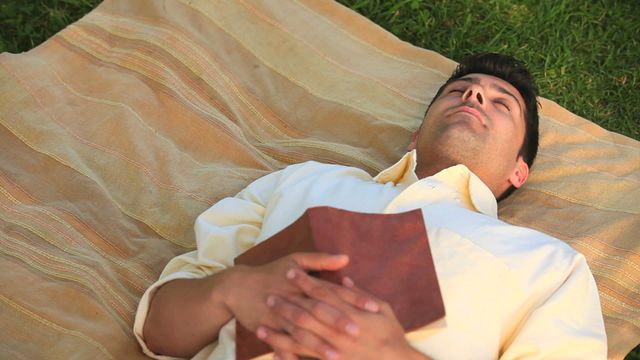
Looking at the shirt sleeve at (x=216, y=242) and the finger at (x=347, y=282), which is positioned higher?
the finger at (x=347, y=282)

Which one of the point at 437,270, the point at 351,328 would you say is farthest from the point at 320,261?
the point at 437,270

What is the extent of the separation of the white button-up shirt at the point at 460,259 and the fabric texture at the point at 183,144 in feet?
1.02

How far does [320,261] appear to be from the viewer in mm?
1967

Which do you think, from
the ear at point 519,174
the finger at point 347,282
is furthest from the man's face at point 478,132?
the finger at point 347,282

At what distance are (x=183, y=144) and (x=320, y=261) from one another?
1.45 meters

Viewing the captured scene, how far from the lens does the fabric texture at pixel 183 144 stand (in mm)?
2666

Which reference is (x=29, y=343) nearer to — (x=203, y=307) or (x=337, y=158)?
(x=203, y=307)

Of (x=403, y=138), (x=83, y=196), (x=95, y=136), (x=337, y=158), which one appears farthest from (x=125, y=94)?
(x=403, y=138)

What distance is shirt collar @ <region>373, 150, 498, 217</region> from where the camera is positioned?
2.65 metres

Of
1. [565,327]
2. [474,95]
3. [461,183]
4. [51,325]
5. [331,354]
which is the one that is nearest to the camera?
[331,354]

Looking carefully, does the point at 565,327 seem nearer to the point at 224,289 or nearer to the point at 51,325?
the point at 224,289

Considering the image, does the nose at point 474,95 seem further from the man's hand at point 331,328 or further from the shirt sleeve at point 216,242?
the man's hand at point 331,328

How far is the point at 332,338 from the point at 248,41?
2.15m

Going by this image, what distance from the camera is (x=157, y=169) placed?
3102 mm
